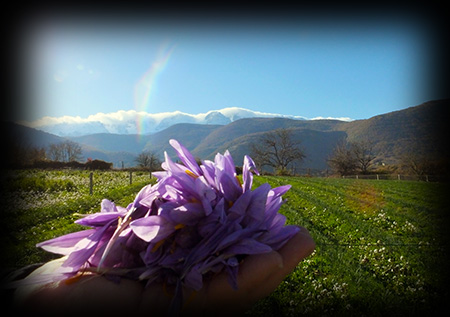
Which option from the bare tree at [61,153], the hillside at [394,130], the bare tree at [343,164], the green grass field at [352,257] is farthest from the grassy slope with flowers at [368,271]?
the hillside at [394,130]

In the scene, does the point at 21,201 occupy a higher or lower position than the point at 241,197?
lower

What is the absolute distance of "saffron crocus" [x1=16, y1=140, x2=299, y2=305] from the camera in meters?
0.99

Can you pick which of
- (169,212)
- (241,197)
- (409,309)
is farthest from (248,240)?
(409,309)

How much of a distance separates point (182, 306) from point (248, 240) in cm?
32

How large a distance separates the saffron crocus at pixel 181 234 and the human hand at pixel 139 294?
0.04 metres

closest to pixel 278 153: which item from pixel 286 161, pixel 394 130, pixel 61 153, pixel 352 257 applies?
pixel 286 161

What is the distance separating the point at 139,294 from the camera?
102 cm

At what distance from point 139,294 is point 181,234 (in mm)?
254

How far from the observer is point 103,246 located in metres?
1.10

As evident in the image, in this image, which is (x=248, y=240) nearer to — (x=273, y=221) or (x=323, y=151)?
(x=273, y=221)

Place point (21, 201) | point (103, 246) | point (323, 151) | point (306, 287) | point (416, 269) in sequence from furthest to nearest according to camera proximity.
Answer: point (323, 151) < point (21, 201) < point (416, 269) < point (306, 287) < point (103, 246)

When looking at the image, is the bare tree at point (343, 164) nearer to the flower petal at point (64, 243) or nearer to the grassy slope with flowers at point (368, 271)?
the grassy slope with flowers at point (368, 271)

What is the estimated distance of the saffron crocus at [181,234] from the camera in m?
0.99

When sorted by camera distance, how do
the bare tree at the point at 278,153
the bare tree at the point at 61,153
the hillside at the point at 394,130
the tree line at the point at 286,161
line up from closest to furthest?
1. the tree line at the point at 286,161
2. the bare tree at the point at 61,153
3. the bare tree at the point at 278,153
4. the hillside at the point at 394,130
